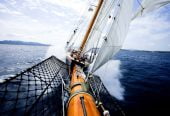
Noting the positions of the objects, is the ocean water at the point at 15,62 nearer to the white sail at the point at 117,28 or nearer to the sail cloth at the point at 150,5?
the white sail at the point at 117,28

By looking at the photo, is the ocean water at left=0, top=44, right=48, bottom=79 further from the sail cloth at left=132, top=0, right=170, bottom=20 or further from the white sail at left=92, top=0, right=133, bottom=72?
the sail cloth at left=132, top=0, right=170, bottom=20

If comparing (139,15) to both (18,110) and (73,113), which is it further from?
(18,110)

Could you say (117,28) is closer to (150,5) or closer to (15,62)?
(150,5)

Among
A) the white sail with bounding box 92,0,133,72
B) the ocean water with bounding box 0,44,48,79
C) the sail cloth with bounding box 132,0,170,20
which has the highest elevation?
the sail cloth with bounding box 132,0,170,20

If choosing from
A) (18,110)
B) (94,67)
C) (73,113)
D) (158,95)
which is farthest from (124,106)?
(18,110)

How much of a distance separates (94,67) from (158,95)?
876 cm

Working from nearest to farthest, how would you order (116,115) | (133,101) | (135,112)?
(116,115) < (135,112) < (133,101)

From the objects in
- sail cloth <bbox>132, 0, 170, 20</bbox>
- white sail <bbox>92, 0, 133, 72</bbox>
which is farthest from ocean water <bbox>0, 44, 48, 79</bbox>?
sail cloth <bbox>132, 0, 170, 20</bbox>

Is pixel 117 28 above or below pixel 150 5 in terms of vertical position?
below

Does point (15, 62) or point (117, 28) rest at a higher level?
point (117, 28)

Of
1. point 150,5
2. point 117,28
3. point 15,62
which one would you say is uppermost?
point 150,5

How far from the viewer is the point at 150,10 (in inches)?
179

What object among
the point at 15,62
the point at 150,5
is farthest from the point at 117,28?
the point at 15,62

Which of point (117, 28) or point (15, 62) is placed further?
point (15, 62)
